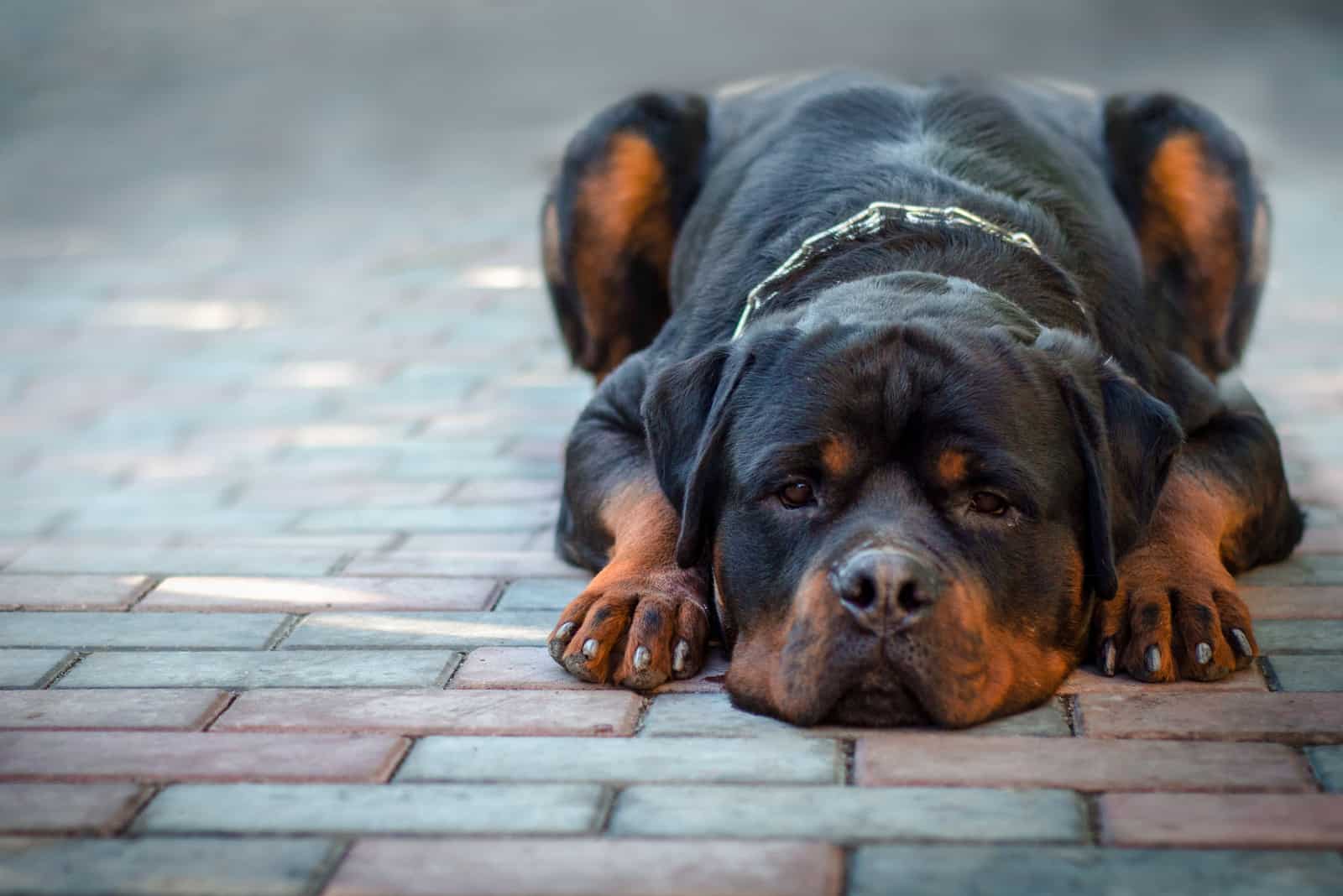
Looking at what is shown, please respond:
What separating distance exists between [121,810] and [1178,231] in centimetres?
353

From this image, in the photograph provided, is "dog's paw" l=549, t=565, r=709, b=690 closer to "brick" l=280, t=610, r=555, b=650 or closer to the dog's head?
Answer: the dog's head

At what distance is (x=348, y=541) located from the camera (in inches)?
172

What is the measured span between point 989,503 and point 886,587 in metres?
0.40

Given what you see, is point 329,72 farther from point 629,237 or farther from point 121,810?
point 121,810

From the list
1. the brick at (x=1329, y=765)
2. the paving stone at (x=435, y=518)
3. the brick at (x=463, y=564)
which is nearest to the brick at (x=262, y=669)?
the brick at (x=463, y=564)

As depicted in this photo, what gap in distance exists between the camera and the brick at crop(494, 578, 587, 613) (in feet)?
12.2

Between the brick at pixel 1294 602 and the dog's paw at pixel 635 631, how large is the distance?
112cm

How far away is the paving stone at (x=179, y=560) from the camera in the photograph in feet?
13.3

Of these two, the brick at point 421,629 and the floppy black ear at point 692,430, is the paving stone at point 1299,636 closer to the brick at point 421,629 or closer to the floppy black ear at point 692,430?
the floppy black ear at point 692,430

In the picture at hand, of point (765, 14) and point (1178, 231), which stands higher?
point (1178, 231)

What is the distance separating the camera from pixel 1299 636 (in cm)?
335

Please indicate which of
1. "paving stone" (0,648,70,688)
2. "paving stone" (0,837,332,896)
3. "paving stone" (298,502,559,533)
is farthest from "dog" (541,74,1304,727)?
"paving stone" (0,648,70,688)

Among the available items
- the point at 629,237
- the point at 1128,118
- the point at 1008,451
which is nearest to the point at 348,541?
the point at 629,237

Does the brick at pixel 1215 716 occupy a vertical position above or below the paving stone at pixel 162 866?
below
